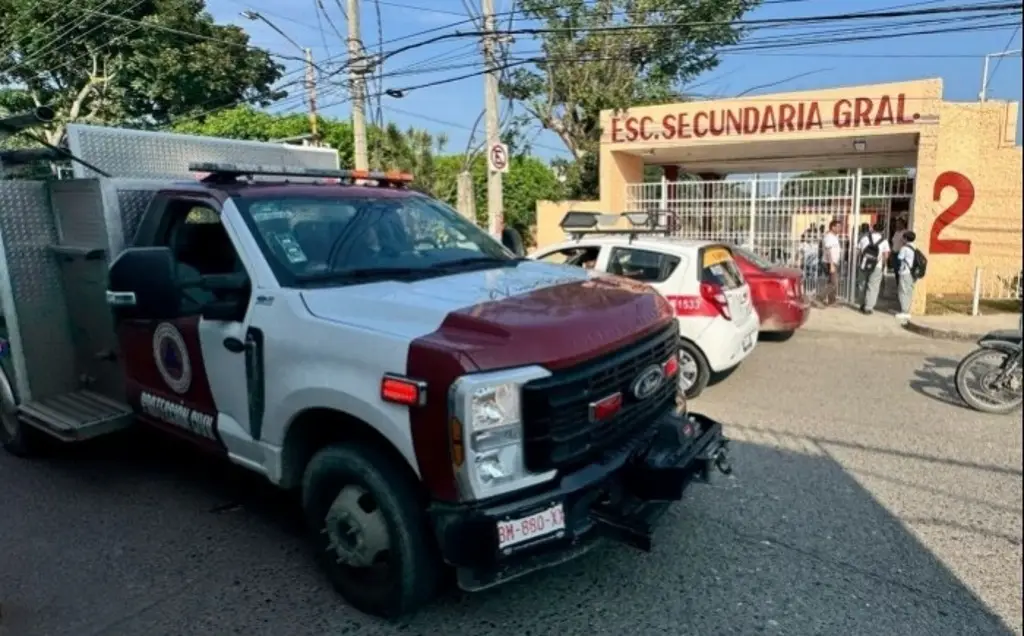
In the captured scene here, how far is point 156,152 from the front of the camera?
4.85 meters

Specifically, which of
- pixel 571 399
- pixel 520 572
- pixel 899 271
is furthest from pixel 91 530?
pixel 899 271

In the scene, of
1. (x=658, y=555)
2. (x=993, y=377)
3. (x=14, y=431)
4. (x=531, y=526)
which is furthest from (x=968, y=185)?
(x=14, y=431)

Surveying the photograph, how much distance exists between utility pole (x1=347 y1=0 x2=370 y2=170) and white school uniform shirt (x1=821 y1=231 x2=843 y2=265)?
8.90 m

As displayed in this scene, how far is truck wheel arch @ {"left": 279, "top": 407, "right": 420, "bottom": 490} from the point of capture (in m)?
2.99

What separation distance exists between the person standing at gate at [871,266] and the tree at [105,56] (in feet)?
33.9

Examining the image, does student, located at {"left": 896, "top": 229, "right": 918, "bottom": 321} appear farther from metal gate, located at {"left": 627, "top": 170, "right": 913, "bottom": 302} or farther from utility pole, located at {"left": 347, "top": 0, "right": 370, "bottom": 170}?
utility pole, located at {"left": 347, "top": 0, "right": 370, "bottom": 170}

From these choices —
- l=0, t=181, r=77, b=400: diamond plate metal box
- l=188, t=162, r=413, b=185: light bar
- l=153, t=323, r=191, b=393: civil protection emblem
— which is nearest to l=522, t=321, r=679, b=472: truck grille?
l=153, t=323, r=191, b=393: civil protection emblem

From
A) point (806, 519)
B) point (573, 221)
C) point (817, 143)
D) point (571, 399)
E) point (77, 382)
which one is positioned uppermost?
point (817, 143)

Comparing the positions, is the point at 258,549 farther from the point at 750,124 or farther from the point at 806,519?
the point at 750,124

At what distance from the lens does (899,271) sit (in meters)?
11.1

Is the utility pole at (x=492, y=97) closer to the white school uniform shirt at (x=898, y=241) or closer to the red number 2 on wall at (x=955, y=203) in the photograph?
the white school uniform shirt at (x=898, y=241)

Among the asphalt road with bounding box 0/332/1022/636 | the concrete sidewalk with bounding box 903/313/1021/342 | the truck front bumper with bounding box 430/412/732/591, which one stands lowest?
the concrete sidewalk with bounding box 903/313/1021/342

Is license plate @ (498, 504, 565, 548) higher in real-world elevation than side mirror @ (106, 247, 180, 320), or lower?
lower

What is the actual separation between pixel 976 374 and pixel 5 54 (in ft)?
29.6
